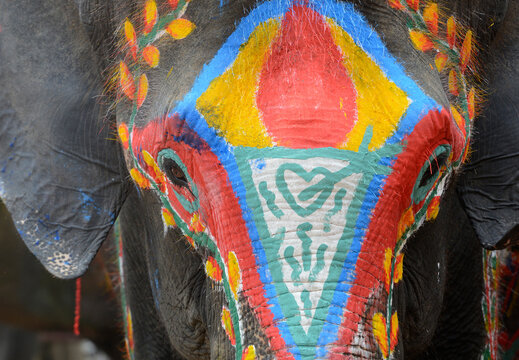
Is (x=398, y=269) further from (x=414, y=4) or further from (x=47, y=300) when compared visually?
(x=47, y=300)

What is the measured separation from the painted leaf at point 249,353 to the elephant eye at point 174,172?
1.43ft

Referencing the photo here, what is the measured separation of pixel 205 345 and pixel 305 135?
77 cm

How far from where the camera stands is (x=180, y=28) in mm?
2252

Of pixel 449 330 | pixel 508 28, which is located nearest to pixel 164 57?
pixel 508 28

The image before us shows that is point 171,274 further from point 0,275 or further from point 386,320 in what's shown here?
point 0,275

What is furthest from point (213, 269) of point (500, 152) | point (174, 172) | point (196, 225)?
point (500, 152)

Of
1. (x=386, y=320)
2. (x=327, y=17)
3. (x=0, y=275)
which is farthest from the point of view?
(x=0, y=275)

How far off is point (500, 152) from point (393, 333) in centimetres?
71

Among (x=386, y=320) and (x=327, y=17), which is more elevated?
(x=327, y=17)

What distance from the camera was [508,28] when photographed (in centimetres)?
254

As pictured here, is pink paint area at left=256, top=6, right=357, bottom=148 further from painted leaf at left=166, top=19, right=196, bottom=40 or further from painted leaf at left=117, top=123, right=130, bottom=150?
painted leaf at left=117, top=123, right=130, bottom=150

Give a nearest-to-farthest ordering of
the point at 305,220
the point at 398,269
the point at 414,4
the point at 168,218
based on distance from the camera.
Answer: the point at 305,220 → the point at 398,269 → the point at 414,4 → the point at 168,218

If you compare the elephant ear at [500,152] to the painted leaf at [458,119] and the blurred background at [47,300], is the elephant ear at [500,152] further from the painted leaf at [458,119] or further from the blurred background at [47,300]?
the blurred background at [47,300]

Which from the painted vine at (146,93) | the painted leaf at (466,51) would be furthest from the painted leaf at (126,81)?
the painted leaf at (466,51)
